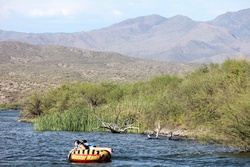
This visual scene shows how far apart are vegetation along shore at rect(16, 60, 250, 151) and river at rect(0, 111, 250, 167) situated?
167cm

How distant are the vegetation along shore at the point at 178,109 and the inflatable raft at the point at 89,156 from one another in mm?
8126

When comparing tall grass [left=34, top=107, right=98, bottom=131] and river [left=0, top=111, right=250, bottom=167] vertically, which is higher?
tall grass [left=34, top=107, right=98, bottom=131]

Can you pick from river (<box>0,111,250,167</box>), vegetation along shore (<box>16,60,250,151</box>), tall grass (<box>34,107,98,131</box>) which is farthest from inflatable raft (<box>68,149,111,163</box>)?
tall grass (<box>34,107,98,131</box>)

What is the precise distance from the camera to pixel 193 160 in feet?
122

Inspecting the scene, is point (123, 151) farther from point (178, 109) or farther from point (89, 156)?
point (178, 109)

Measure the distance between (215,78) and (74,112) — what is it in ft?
55.9

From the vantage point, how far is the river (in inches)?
1438

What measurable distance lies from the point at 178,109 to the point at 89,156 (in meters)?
21.8

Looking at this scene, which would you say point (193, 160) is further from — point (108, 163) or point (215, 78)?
point (215, 78)

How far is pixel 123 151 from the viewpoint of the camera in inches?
1678

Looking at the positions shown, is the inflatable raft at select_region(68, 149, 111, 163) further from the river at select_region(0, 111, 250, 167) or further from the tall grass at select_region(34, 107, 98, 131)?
the tall grass at select_region(34, 107, 98, 131)

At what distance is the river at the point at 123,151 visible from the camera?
36.5 meters

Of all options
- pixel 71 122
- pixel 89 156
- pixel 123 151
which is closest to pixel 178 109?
pixel 71 122

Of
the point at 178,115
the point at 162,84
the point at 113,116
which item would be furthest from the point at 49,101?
the point at 178,115
